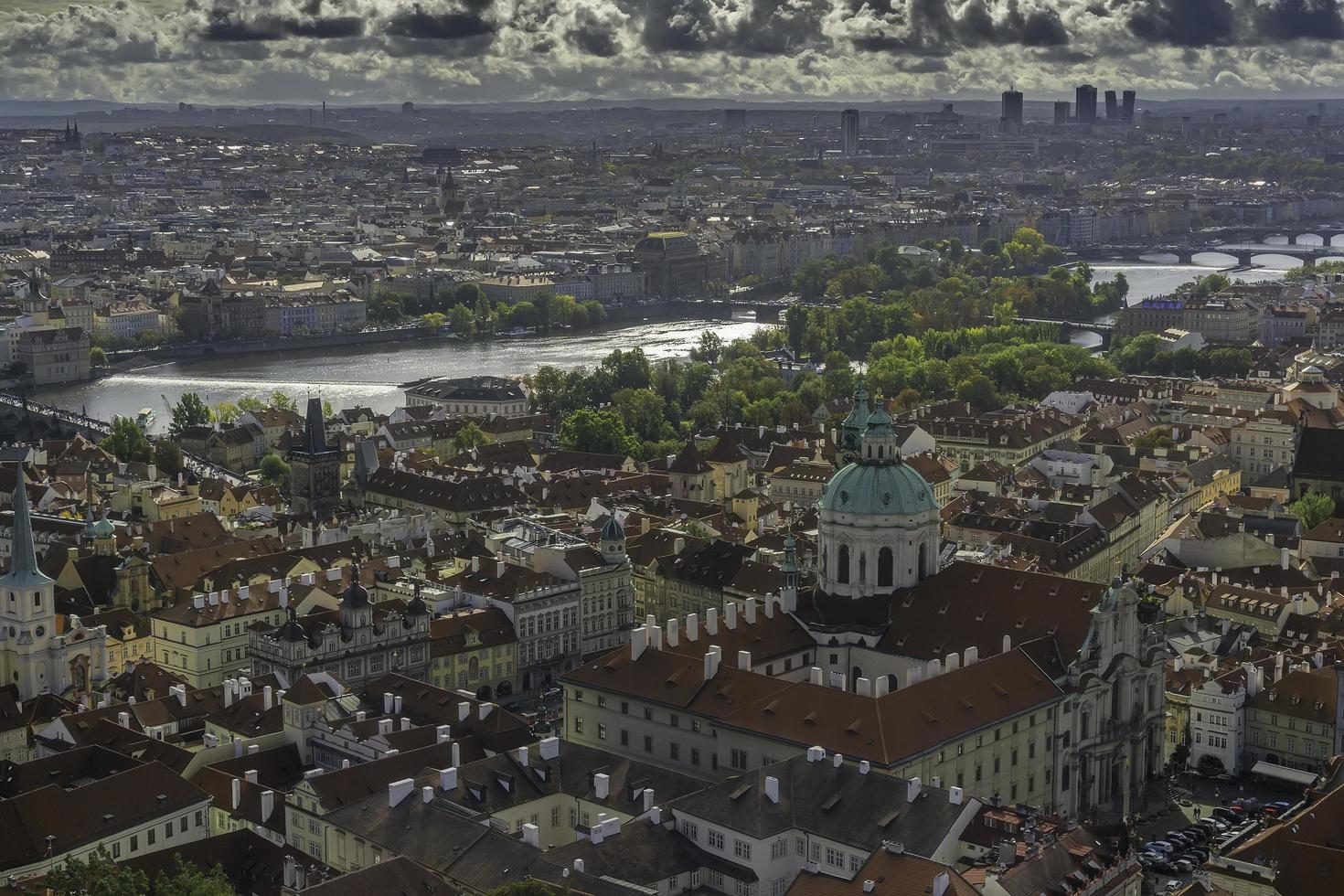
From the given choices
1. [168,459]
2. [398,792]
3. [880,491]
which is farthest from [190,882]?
[168,459]

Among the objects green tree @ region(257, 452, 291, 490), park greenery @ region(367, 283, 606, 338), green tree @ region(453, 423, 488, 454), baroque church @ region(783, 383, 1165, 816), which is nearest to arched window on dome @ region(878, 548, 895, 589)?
baroque church @ region(783, 383, 1165, 816)

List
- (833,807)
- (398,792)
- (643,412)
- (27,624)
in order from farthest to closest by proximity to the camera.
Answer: (643,412) < (27,624) < (398,792) < (833,807)

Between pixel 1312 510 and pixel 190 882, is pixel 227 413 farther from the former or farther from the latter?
pixel 190 882

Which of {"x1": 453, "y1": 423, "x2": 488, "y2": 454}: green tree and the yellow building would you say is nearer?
the yellow building

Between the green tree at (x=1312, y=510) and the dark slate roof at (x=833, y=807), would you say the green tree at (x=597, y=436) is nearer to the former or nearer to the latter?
the green tree at (x=1312, y=510)

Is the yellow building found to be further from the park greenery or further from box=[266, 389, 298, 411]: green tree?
the park greenery

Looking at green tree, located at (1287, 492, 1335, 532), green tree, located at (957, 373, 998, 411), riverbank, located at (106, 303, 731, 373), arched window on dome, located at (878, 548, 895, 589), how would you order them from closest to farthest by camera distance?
1. arched window on dome, located at (878, 548, 895, 589)
2. green tree, located at (1287, 492, 1335, 532)
3. green tree, located at (957, 373, 998, 411)
4. riverbank, located at (106, 303, 731, 373)

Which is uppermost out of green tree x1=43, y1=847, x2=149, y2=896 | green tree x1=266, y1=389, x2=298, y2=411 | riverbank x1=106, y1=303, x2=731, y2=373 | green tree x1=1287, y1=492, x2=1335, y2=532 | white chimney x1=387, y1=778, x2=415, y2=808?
green tree x1=43, y1=847, x2=149, y2=896

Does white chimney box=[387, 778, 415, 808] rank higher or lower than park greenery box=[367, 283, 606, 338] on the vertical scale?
higher
